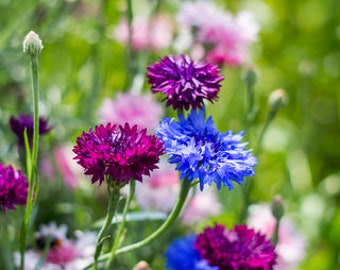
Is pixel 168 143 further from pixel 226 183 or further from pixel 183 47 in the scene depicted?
pixel 183 47

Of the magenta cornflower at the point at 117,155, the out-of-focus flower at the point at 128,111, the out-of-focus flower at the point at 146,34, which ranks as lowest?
the magenta cornflower at the point at 117,155

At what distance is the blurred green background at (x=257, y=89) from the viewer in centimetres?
118

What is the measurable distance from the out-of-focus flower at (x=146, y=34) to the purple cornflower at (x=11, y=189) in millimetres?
581

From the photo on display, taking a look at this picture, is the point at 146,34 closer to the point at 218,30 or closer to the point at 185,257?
the point at 218,30

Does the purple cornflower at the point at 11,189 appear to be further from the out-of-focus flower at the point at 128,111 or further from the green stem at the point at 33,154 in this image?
the out-of-focus flower at the point at 128,111

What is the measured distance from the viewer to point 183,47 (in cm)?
120

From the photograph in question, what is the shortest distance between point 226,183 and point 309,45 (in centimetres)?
143

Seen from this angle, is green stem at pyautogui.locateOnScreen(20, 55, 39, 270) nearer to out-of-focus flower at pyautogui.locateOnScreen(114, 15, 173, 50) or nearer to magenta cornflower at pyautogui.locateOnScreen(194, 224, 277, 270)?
magenta cornflower at pyautogui.locateOnScreen(194, 224, 277, 270)

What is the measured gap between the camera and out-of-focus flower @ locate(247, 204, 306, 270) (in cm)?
109

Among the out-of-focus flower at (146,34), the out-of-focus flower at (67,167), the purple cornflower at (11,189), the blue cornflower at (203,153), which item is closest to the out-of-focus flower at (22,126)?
the purple cornflower at (11,189)

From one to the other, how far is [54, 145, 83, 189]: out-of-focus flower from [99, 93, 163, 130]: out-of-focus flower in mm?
133

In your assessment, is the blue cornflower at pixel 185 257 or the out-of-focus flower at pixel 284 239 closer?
the blue cornflower at pixel 185 257

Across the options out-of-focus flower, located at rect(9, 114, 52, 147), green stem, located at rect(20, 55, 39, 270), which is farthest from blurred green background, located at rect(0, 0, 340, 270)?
green stem, located at rect(20, 55, 39, 270)

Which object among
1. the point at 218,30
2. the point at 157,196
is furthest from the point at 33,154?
the point at 218,30
